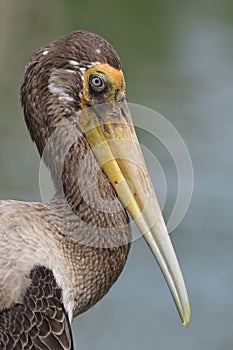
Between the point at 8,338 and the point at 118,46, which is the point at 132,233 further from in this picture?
the point at 118,46

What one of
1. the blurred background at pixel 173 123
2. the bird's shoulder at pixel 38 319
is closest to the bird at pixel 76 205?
the bird's shoulder at pixel 38 319

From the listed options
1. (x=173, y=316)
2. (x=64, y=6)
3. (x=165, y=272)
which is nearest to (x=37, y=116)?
(x=165, y=272)

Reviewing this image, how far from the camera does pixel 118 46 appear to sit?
22328mm

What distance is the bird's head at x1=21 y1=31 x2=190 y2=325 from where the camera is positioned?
5.96m

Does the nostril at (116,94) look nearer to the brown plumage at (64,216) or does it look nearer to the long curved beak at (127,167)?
the long curved beak at (127,167)

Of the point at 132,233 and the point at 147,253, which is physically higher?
the point at 132,233

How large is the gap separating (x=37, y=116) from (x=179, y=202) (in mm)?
7174

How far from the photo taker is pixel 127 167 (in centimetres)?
605

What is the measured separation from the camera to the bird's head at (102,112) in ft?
19.5

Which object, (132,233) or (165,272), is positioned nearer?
(165,272)

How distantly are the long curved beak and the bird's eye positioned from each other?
98mm

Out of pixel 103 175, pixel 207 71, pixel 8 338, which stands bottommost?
pixel 207 71

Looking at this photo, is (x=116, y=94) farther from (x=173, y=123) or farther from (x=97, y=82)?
(x=173, y=123)

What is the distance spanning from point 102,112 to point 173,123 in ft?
36.1
